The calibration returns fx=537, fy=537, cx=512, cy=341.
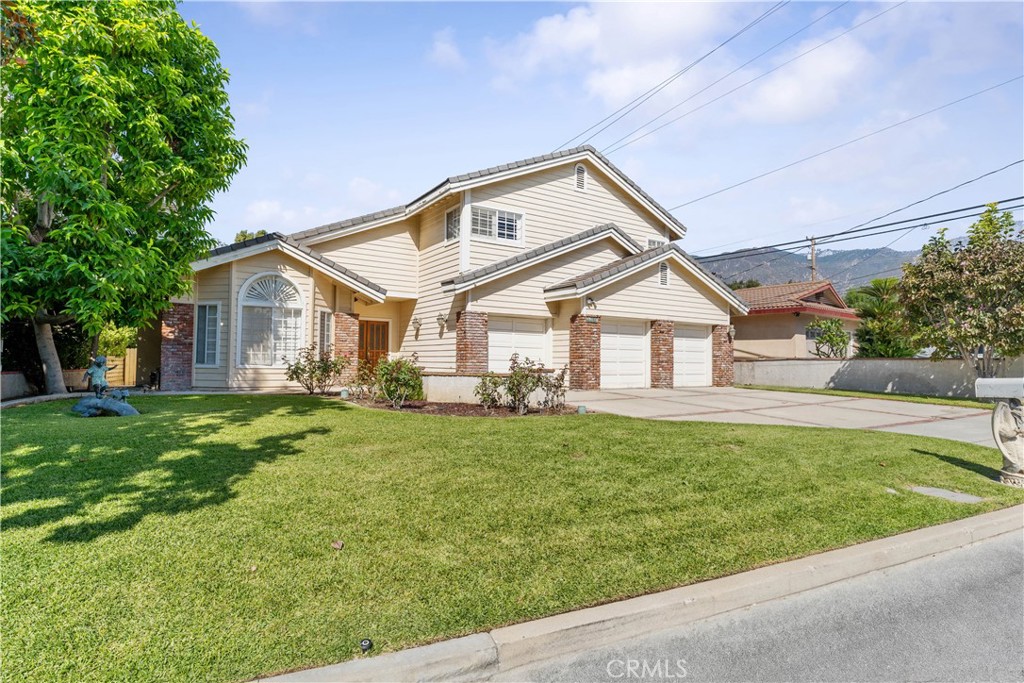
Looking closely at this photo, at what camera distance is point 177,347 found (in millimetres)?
14852

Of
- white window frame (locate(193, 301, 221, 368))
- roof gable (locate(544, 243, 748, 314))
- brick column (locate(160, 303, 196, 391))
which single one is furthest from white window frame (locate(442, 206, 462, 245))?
brick column (locate(160, 303, 196, 391))

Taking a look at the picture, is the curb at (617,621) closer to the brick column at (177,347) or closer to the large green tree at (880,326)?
the brick column at (177,347)

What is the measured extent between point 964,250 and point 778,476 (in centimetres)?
1579

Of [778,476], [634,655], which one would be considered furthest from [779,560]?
[778,476]

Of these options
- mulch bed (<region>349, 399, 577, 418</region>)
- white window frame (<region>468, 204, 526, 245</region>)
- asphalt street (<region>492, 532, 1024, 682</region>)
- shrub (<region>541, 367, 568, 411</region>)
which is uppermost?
white window frame (<region>468, 204, 526, 245</region>)

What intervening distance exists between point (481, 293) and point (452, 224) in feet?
10.7

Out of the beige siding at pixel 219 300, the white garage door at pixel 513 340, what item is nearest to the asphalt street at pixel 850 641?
the white garage door at pixel 513 340

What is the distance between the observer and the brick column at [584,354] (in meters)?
17.6

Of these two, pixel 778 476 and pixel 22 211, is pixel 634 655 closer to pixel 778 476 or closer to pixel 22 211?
pixel 778 476

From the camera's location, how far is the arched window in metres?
15.6

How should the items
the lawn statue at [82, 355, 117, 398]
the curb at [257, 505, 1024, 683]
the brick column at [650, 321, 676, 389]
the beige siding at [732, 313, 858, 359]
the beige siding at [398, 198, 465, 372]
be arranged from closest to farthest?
the curb at [257, 505, 1024, 683], the lawn statue at [82, 355, 117, 398], the beige siding at [398, 198, 465, 372], the brick column at [650, 321, 676, 389], the beige siding at [732, 313, 858, 359]

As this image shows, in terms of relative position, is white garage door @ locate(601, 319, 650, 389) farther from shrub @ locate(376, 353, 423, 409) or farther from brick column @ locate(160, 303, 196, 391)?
brick column @ locate(160, 303, 196, 391)

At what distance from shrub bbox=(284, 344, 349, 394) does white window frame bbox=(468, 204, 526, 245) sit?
6091mm

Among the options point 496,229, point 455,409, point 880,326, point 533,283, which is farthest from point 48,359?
point 880,326
